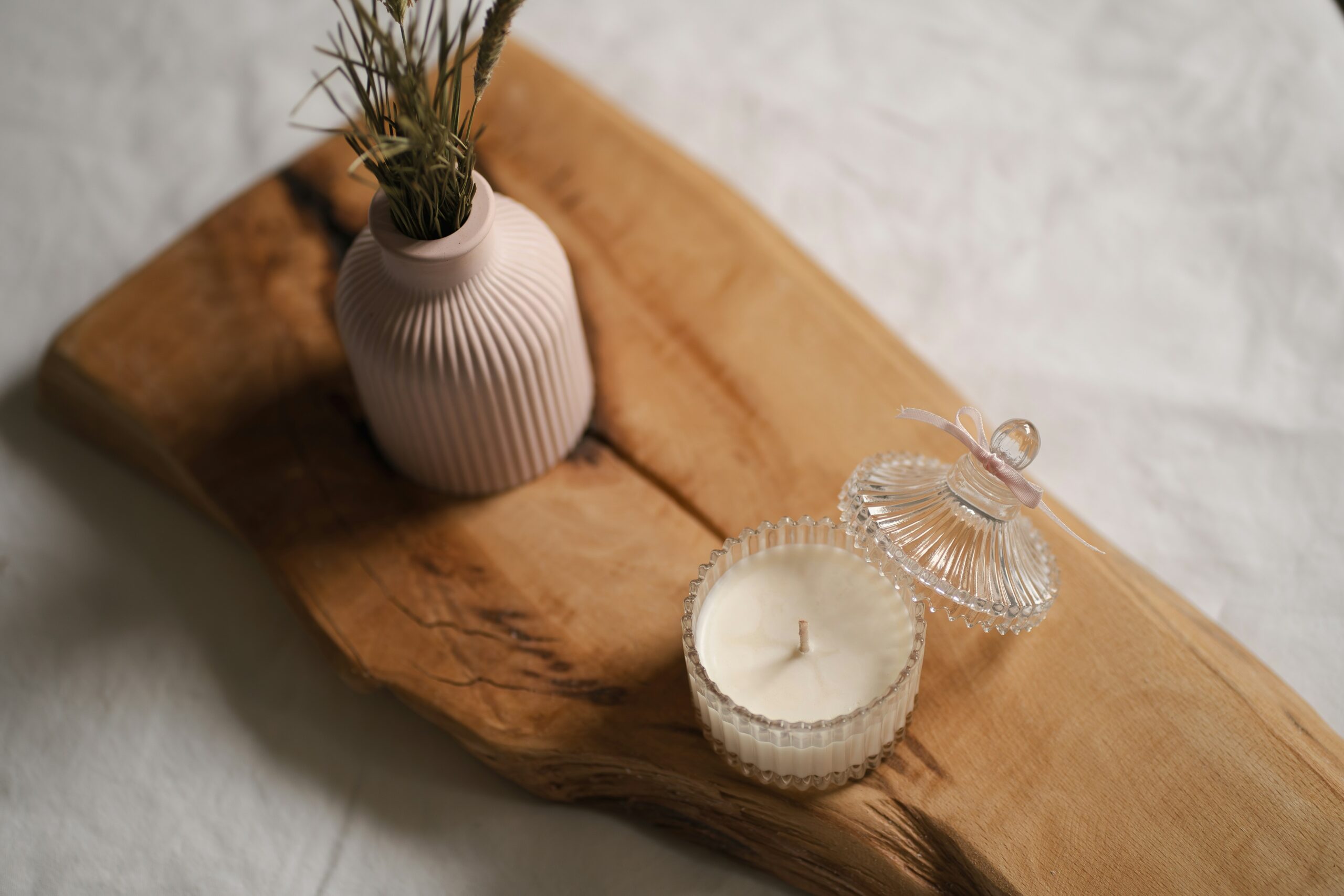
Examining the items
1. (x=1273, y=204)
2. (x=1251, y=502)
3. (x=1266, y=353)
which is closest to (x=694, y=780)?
(x=1251, y=502)

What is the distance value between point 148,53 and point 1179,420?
126 centimetres

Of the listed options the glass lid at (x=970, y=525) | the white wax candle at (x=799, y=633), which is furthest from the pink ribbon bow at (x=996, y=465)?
the white wax candle at (x=799, y=633)

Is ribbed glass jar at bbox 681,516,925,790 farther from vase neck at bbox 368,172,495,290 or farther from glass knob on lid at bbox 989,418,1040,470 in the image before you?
vase neck at bbox 368,172,495,290

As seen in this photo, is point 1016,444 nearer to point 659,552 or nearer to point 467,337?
point 659,552

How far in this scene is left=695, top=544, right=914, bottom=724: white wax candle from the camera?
0.75m

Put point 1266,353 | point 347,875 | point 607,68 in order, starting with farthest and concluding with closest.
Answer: point 607,68 < point 1266,353 < point 347,875

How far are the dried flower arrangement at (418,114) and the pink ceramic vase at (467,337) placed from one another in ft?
0.08

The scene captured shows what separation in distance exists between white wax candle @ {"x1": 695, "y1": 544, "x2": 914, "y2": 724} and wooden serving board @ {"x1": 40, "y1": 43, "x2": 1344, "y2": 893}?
71 mm

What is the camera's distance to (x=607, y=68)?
1383 mm

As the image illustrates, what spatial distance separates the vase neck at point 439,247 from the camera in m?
0.78

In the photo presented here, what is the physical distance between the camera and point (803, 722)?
734mm

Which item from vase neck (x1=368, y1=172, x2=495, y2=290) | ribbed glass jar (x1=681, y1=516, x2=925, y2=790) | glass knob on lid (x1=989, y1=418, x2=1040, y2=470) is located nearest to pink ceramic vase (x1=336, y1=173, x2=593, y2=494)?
vase neck (x1=368, y1=172, x2=495, y2=290)

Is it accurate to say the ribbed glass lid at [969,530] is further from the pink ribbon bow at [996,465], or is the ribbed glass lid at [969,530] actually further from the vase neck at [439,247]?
the vase neck at [439,247]

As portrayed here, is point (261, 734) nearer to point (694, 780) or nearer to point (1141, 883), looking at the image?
point (694, 780)
